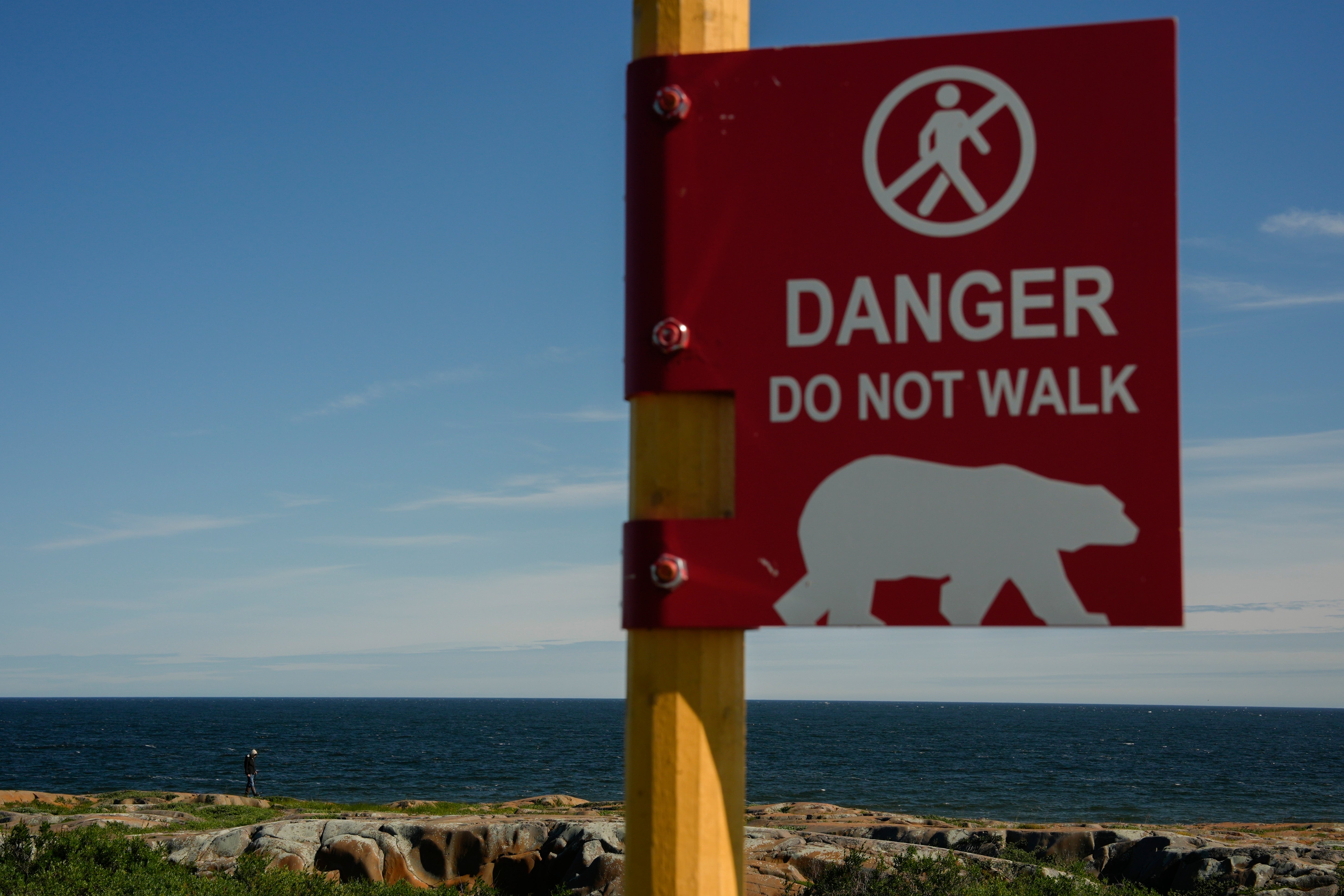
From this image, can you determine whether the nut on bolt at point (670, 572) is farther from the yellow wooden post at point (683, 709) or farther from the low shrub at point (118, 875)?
the low shrub at point (118, 875)

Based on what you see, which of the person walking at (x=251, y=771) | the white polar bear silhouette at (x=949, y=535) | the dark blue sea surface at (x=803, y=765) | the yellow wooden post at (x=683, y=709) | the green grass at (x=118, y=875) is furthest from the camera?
the dark blue sea surface at (x=803, y=765)

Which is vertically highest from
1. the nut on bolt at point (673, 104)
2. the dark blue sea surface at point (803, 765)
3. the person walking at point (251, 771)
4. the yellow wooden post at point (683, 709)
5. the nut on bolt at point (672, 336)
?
the nut on bolt at point (673, 104)

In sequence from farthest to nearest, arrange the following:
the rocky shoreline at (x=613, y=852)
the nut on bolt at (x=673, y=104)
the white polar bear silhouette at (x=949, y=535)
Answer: the rocky shoreline at (x=613, y=852)
the nut on bolt at (x=673, y=104)
the white polar bear silhouette at (x=949, y=535)

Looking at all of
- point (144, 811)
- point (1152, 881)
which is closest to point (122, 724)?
point (144, 811)

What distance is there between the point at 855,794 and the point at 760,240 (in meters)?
53.4

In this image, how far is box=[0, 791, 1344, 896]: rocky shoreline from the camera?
13.9 m

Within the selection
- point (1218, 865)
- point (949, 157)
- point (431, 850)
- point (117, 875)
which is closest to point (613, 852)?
point (431, 850)

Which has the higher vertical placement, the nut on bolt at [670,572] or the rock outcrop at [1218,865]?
the nut on bolt at [670,572]

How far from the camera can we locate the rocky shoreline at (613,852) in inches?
547

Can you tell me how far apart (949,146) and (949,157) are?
0.09 feet

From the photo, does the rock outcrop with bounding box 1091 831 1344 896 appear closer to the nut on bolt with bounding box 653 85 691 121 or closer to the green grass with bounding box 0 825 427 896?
the green grass with bounding box 0 825 427 896

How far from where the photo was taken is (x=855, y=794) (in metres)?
52.2

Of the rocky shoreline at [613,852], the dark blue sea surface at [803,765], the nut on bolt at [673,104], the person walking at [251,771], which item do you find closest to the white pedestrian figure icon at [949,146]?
the nut on bolt at [673,104]

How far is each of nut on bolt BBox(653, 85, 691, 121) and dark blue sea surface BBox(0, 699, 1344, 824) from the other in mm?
43900
